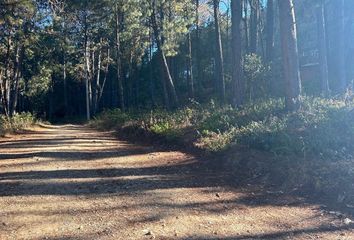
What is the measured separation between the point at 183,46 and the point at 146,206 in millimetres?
42434

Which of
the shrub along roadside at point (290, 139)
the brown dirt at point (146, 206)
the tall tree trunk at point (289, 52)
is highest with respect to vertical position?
the tall tree trunk at point (289, 52)

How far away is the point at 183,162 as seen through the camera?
1022 cm

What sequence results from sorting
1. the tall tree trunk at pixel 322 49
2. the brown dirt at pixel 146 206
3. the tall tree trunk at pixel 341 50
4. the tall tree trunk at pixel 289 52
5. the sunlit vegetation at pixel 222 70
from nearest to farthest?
the brown dirt at pixel 146 206 → the sunlit vegetation at pixel 222 70 → the tall tree trunk at pixel 289 52 → the tall tree trunk at pixel 322 49 → the tall tree trunk at pixel 341 50

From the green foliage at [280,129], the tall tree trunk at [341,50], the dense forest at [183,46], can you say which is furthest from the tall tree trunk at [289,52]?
the tall tree trunk at [341,50]

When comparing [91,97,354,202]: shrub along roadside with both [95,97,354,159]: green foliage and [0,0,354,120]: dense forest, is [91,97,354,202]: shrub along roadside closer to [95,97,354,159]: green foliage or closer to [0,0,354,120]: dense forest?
[95,97,354,159]: green foliage

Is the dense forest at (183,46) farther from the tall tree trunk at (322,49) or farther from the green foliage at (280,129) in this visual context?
the green foliage at (280,129)

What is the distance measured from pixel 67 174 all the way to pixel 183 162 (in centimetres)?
303

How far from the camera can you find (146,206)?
5.87 meters

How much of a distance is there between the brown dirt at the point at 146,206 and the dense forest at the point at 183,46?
5.51 meters

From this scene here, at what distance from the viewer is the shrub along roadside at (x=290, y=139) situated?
7119mm

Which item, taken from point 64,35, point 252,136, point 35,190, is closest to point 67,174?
point 35,190

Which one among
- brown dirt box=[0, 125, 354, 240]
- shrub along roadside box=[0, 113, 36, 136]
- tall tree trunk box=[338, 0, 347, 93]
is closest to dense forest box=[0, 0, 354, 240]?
brown dirt box=[0, 125, 354, 240]

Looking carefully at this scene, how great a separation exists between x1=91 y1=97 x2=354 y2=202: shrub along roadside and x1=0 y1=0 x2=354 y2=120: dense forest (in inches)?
47.7

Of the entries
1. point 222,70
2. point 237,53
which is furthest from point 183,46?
point 237,53
